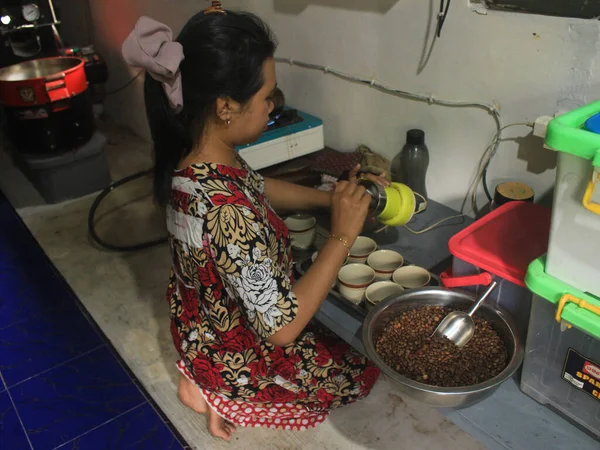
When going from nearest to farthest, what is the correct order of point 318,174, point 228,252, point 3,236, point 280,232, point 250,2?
point 228,252
point 280,232
point 318,174
point 250,2
point 3,236

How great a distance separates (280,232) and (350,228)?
0.19m

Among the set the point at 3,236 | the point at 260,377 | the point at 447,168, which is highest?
the point at 447,168

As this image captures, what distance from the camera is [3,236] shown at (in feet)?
8.38

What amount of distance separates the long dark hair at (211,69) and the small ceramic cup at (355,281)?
0.51 m

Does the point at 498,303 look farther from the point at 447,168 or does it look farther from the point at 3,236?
the point at 3,236

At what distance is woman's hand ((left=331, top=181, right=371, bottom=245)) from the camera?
1182 mm

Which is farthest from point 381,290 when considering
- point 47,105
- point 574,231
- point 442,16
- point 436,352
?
point 47,105

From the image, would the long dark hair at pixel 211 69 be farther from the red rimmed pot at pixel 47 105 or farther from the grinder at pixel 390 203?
→ the red rimmed pot at pixel 47 105

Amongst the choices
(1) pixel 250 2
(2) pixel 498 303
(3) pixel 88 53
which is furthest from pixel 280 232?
(3) pixel 88 53

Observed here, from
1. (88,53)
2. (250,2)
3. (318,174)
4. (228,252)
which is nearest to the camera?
(228,252)

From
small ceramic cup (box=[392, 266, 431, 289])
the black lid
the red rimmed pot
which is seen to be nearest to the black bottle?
the black lid

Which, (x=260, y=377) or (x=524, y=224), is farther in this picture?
(x=260, y=377)

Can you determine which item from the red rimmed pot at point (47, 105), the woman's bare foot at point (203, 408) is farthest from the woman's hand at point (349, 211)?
the red rimmed pot at point (47, 105)

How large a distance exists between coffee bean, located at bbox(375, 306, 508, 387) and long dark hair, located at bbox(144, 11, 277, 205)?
56cm
